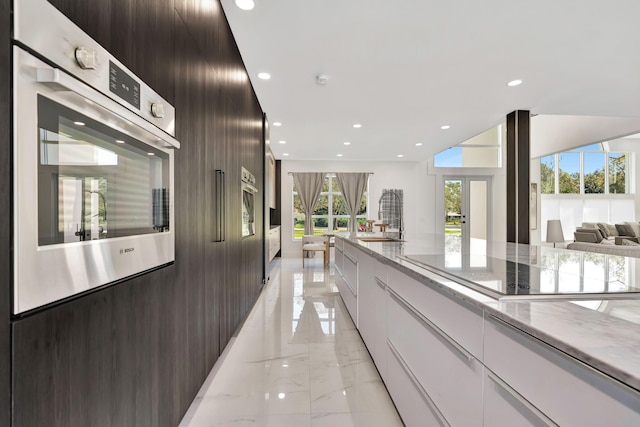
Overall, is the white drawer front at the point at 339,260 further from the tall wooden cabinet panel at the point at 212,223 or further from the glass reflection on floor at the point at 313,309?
the tall wooden cabinet panel at the point at 212,223

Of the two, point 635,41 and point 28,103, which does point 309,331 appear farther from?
point 635,41

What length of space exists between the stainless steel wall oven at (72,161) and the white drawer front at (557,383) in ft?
3.32

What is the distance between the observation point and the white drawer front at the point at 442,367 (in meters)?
0.85

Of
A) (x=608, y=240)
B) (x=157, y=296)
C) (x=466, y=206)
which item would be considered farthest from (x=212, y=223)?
(x=608, y=240)

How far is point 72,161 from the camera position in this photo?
2.45ft

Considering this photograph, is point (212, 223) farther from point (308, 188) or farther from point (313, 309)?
point (308, 188)

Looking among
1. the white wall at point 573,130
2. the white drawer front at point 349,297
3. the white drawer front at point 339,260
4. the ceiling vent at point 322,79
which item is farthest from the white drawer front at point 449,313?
the white wall at point 573,130

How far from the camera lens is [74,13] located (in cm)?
77

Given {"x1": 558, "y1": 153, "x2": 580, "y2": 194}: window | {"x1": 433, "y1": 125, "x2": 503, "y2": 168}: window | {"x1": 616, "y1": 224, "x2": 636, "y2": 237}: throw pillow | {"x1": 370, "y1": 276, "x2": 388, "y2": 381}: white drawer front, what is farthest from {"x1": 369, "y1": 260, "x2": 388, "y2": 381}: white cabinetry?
{"x1": 558, "y1": 153, "x2": 580, "y2": 194}: window

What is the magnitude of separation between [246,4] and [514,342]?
2.49 meters

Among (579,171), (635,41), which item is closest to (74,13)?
(635,41)

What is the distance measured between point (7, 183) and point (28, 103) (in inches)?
6.4

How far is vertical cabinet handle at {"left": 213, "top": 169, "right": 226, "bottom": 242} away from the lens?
6.70 ft

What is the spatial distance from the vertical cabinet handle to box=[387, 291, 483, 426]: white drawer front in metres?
1.24
